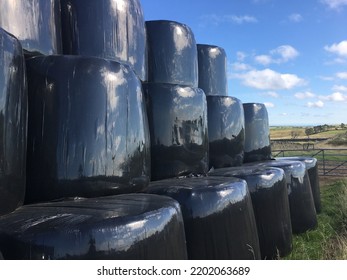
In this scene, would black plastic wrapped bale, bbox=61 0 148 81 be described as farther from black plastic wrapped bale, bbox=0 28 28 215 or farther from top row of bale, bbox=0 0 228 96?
black plastic wrapped bale, bbox=0 28 28 215

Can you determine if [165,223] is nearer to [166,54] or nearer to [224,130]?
[166,54]

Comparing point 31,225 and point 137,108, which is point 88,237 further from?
point 137,108

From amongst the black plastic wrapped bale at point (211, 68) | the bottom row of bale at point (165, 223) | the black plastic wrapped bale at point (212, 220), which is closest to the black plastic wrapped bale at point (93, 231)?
the bottom row of bale at point (165, 223)

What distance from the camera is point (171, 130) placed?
120 inches

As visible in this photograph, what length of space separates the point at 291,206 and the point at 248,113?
1.30m

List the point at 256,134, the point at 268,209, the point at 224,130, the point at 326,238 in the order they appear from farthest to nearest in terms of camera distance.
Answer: the point at 256,134 → the point at 326,238 → the point at 224,130 → the point at 268,209

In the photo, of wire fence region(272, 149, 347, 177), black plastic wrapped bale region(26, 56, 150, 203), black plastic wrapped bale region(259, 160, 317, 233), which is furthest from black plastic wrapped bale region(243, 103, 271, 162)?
wire fence region(272, 149, 347, 177)

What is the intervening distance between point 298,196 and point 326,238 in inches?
20.5

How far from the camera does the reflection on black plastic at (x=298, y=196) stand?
4379 millimetres

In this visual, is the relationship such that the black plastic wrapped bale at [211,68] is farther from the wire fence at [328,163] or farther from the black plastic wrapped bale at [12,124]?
the wire fence at [328,163]

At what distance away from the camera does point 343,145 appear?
25.0 metres

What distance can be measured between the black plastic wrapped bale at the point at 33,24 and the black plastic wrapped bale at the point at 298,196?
267cm

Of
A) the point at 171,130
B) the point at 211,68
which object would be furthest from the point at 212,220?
the point at 211,68

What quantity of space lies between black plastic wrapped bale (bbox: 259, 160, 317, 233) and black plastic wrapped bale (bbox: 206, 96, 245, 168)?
49 centimetres
